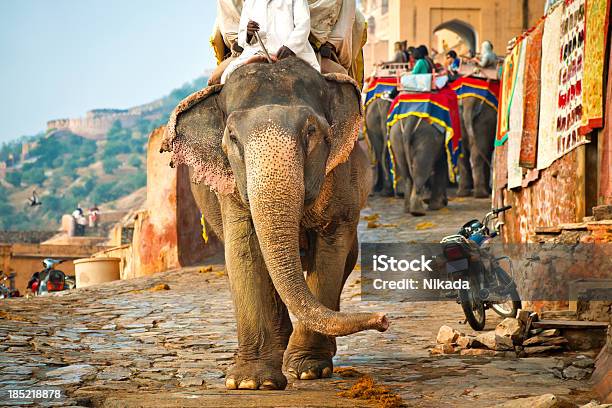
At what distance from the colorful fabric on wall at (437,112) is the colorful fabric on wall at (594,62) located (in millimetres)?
10325

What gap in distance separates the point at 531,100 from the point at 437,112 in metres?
8.32

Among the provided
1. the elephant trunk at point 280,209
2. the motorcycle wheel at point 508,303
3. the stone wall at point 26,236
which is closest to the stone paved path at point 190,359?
the motorcycle wheel at point 508,303

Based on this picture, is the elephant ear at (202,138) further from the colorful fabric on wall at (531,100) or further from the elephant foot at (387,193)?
the elephant foot at (387,193)

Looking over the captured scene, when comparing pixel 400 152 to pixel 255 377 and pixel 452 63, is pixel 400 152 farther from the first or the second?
pixel 255 377

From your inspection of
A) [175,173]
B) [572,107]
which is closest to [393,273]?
[175,173]

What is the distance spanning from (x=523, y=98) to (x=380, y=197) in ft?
39.5

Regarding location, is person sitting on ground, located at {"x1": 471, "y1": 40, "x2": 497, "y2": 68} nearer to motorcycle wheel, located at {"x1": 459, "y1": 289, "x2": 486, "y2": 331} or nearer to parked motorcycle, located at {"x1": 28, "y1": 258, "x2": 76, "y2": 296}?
parked motorcycle, located at {"x1": 28, "y1": 258, "x2": 76, "y2": 296}

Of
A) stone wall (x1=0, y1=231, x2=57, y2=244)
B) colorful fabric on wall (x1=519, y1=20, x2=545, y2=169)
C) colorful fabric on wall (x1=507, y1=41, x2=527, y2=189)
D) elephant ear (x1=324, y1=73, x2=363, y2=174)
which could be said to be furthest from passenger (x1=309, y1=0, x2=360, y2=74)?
stone wall (x1=0, y1=231, x2=57, y2=244)

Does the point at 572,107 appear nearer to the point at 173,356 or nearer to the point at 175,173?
the point at 173,356

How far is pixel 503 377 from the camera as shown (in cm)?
693

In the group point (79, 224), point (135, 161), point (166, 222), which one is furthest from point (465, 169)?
point (135, 161)

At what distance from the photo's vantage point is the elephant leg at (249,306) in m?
6.57

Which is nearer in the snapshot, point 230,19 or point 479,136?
point 230,19

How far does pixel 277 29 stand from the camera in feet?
22.6
